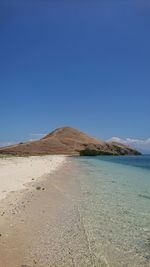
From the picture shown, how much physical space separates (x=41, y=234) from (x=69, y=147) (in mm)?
161980

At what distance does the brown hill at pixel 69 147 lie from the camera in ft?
504

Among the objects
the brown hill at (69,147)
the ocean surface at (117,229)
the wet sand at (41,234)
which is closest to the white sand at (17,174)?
the wet sand at (41,234)

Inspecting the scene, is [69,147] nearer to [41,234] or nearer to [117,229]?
[117,229]

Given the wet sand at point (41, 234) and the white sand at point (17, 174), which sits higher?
the white sand at point (17, 174)

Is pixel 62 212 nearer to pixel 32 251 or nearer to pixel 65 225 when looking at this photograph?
pixel 65 225

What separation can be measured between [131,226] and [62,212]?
3.05 m

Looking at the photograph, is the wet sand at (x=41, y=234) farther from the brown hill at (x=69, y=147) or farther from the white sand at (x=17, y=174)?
the brown hill at (x=69, y=147)

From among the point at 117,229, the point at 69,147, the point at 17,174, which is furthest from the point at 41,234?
the point at 69,147

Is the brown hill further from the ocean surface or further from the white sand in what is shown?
the ocean surface

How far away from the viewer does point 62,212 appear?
41.4 ft

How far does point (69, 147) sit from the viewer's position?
562 feet

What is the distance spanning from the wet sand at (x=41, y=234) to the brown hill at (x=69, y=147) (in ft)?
440

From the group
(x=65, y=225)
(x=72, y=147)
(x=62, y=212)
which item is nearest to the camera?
(x=65, y=225)

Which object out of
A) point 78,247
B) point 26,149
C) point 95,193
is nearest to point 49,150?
point 26,149
